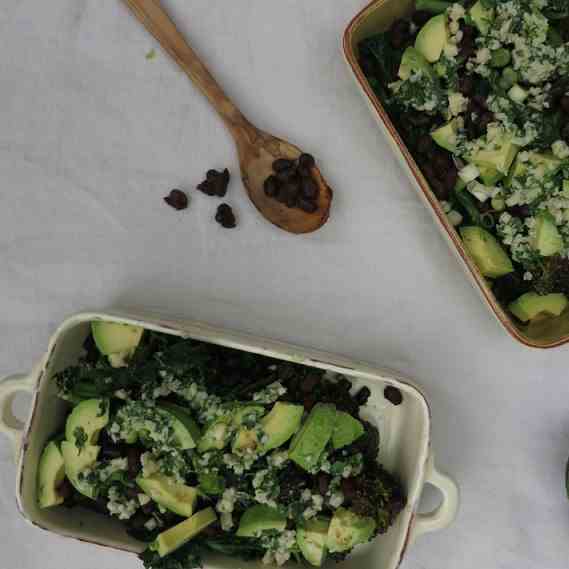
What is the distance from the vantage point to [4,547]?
1.57 metres

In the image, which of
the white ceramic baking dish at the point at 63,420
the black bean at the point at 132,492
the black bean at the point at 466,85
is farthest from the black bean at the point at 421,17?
the black bean at the point at 132,492

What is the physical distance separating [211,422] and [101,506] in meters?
0.28

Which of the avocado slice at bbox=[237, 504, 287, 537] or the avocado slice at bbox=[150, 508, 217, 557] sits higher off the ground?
the avocado slice at bbox=[150, 508, 217, 557]

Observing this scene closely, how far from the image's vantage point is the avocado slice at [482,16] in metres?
1.37

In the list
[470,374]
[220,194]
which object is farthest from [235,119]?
[470,374]

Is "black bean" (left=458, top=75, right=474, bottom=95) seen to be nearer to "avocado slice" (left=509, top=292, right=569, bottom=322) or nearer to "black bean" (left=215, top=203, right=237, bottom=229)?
"avocado slice" (left=509, top=292, right=569, bottom=322)

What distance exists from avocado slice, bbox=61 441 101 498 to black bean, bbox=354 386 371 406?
0.49 meters

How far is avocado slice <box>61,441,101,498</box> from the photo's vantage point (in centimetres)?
133

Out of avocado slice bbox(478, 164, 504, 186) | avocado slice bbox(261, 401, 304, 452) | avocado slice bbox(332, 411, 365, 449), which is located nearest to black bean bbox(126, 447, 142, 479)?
avocado slice bbox(261, 401, 304, 452)

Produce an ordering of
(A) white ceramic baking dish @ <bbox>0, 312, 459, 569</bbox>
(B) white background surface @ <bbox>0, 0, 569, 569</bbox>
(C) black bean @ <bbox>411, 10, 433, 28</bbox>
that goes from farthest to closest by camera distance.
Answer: (B) white background surface @ <bbox>0, 0, 569, 569</bbox>, (C) black bean @ <bbox>411, 10, 433, 28</bbox>, (A) white ceramic baking dish @ <bbox>0, 312, 459, 569</bbox>

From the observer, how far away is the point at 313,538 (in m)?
1.34

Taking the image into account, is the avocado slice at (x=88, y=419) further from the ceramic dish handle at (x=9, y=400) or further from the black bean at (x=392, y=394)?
the black bean at (x=392, y=394)

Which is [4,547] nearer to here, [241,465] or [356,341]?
[241,465]

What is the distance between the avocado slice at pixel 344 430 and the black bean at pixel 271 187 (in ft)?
1.43
